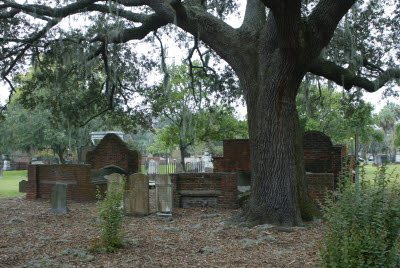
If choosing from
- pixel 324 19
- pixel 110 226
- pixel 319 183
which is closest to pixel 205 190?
pixel 319 183

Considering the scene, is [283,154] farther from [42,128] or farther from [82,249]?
[42,128]

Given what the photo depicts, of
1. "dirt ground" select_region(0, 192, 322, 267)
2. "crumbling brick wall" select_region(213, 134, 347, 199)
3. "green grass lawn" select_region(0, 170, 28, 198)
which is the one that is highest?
"crumbling brick wall" select_region(213, 134, 347, 199)

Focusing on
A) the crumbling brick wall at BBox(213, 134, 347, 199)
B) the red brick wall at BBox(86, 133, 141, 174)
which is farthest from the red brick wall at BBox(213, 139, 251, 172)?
the red brick wall at BBox(86, 133, 141, 174)

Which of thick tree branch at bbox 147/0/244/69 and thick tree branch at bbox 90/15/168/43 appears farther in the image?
thick tree branch at bbox 90/15/168/43

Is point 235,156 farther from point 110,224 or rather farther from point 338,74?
point 110,224

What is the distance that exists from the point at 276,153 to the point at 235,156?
5108mm

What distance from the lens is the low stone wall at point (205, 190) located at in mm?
11523

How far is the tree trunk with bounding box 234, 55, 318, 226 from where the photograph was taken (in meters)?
8.31

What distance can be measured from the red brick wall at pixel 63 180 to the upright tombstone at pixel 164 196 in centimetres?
435

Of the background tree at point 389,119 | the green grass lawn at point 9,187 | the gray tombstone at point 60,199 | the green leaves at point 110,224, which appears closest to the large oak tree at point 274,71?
the green leaves at point 110,224

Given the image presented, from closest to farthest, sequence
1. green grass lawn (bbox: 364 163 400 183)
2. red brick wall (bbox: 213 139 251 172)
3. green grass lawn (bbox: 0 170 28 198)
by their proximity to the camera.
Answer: green grass lawn (bbox: 364 163 400 183)
red brick wall (bbox: 213 139 251 172)
green grass lawn (bbox: 0 170 28 198)

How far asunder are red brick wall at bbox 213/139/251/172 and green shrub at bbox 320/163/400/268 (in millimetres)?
8562

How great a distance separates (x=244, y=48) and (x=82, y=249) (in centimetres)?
554

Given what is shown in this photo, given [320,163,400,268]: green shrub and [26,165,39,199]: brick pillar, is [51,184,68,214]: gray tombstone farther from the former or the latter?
[320,163,400,268]: green shrub
